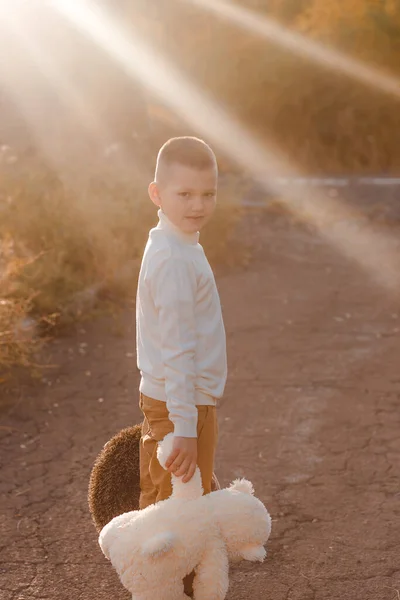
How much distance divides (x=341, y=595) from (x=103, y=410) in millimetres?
2246

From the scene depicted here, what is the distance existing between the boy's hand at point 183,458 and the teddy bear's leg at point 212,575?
0.21 m

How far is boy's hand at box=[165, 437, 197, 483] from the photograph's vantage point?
2477 mm

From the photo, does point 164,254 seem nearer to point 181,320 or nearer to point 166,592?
point 181,320

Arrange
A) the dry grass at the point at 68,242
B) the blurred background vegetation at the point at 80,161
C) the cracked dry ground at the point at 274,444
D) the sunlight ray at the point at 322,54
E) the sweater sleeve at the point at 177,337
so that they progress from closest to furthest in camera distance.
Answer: the sweater sleeve at the point at 177,337
the cracked dry ground at the point at 274,444
the dry grass at the point at 68,242
the blurred background vegetation at the point at 80,161
the sunlight ray at the point at 322,54

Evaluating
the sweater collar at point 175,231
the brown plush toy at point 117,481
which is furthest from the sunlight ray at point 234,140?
the sweater collar at point 175,231

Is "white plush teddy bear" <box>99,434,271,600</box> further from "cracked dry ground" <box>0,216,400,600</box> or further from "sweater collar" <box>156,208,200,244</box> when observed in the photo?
"cracked dry ground" <box>0,216,400,600</box>

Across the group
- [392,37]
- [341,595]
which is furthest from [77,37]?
[392,37]

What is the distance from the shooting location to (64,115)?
28.8ft

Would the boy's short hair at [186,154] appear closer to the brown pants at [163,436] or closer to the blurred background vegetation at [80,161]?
the brown pants at [163,436]

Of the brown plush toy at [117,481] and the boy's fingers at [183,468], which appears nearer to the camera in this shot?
the boy's fingers at [183,468]

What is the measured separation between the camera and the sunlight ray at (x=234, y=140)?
9.27 meters

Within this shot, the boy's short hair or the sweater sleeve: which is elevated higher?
the boy's short hair

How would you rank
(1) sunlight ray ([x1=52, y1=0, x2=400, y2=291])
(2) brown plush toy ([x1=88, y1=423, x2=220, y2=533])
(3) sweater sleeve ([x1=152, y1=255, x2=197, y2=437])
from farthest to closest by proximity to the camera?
(1) sunlight ray ([x1=52, y1=0, x2=400, y2=291]) → (2) brown plush toy ([x1=88, y1=423, x2=220, y2=533]) → (3) sweater sleeve ([x1=152, y1=255, x2=197, y2=437])

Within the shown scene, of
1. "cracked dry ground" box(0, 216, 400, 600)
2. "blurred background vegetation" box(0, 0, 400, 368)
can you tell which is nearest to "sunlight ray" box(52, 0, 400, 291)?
"blurred background vegetation" box(0, 0, 400, 368)
